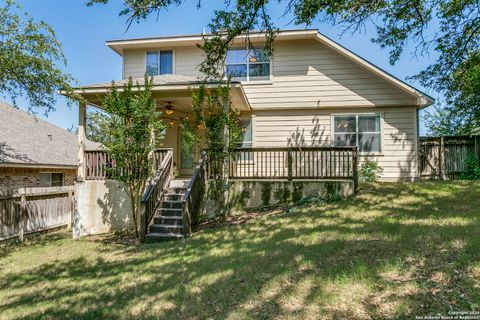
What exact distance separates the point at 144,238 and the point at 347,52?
377 inches

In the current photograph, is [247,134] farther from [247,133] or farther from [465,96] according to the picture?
[465,96]

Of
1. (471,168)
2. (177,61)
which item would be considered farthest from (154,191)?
(471,168)

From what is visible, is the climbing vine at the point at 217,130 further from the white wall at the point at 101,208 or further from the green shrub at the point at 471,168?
the green shrub at the point at 471,168

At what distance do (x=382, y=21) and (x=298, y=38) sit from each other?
3.30m

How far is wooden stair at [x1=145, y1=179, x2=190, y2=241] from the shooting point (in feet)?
25.5

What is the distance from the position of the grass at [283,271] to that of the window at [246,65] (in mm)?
6814

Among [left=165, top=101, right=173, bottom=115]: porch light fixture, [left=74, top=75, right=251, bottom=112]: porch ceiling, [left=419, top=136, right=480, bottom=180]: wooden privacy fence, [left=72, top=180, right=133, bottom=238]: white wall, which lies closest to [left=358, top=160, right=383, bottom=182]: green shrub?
[left=419, top=136, right=480, bottom=180]: wooden privacy fence

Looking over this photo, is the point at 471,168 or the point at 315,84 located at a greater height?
the point at 315,84

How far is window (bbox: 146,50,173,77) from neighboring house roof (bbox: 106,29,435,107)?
39cm

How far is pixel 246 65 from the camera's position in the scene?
1244cm

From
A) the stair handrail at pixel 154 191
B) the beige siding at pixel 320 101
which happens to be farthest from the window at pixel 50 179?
the beige siding at pixel 320 101

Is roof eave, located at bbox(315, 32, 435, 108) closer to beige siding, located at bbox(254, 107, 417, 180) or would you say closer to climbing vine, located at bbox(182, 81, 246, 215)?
beige siding, located at bbox(254, 107, 417, 180)

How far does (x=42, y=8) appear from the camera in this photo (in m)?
11.0

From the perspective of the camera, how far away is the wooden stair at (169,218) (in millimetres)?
7775
